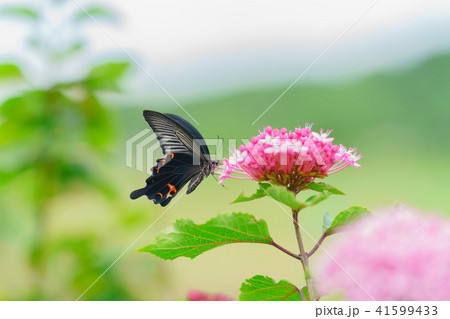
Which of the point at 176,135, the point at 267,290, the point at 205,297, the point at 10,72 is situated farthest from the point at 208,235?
the point at 10,72

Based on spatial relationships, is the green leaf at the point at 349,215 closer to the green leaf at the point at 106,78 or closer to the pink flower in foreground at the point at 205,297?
the pink flower in foreground at the point at 205,297

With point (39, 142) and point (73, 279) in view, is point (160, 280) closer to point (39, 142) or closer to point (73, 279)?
point (73, 279)

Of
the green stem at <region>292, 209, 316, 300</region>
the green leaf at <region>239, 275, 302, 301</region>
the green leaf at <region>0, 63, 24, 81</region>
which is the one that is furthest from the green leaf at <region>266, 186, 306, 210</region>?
the green leaf at <region>0, 63, 24, 81</region>

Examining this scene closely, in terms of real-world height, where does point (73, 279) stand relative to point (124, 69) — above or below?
below

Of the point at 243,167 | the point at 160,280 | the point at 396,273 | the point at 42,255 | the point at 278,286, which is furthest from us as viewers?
the point at 160,280

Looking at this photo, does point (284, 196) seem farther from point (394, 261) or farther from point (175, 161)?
point (175, 161)
